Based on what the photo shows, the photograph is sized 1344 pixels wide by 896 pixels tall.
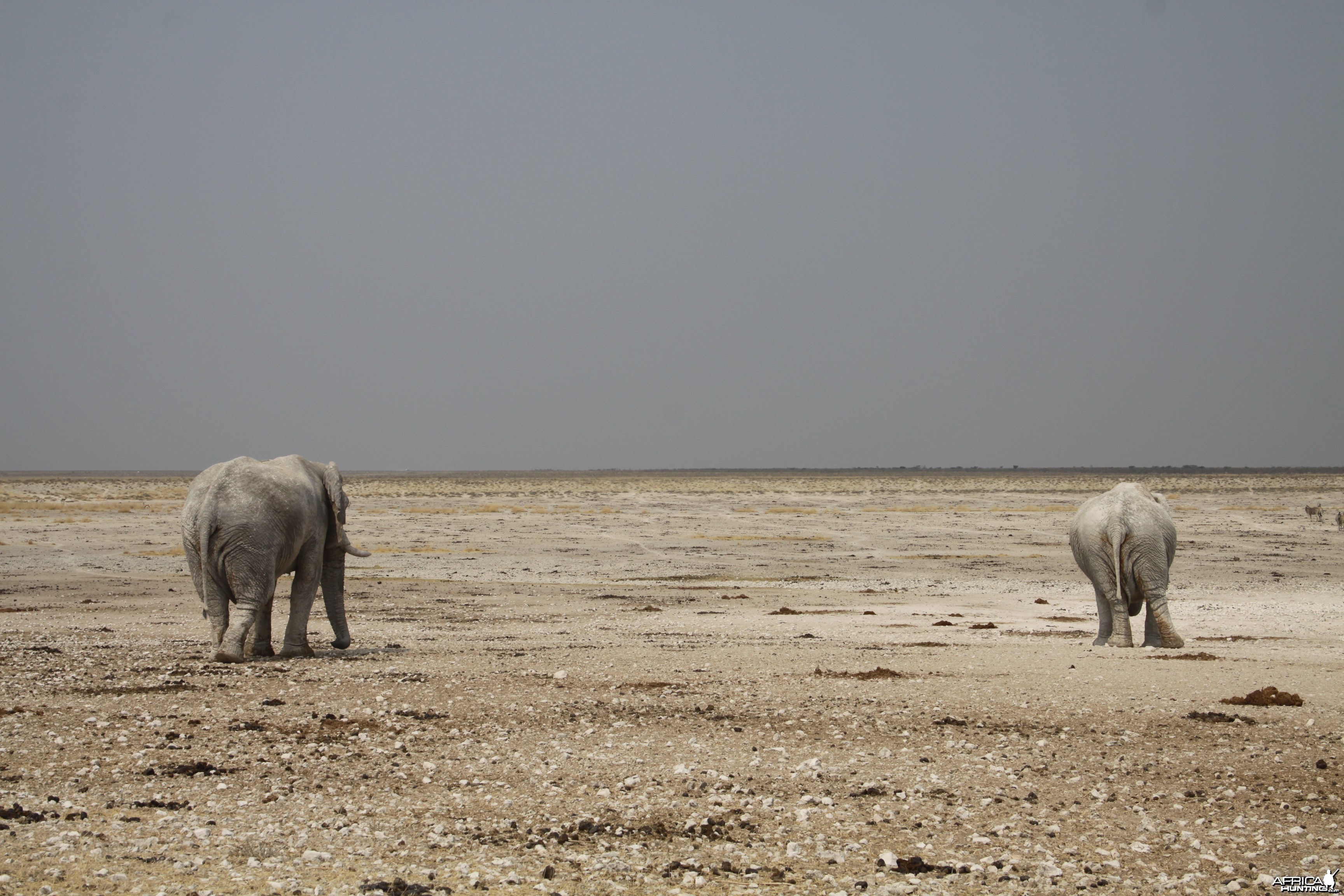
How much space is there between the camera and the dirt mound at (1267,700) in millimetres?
10844

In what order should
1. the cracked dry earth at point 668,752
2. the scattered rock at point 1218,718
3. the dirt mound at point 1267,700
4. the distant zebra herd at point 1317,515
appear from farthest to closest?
the distant zebra herd at point 1317,515
the dirt mound at point 1267,700
the scattered rock at point 1218,718
the cracked dry earth at point 668,752

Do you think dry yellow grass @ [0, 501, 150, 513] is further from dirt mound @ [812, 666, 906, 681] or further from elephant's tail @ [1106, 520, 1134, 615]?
elephant's tail @ [1106, 520, 1134, 615]

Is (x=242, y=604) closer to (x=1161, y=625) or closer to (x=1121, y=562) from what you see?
(x=1121, y=562)

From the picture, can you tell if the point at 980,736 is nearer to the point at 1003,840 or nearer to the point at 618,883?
the point at 1003,840

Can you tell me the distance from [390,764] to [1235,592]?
2282cm

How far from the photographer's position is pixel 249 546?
45.6 ft

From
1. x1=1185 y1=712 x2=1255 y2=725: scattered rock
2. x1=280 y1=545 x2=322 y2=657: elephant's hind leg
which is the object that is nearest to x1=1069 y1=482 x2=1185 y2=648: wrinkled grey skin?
x1=1185 y1=712 x2=1255 y2=725: scattered rock

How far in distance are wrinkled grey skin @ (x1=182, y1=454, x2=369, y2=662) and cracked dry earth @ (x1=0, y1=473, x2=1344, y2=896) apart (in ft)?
2.46

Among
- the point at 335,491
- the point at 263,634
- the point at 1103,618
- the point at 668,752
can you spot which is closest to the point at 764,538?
the point at 1103,618

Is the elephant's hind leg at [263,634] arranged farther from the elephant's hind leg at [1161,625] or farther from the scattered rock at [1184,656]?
the elephant's hind leg at [1161,625]

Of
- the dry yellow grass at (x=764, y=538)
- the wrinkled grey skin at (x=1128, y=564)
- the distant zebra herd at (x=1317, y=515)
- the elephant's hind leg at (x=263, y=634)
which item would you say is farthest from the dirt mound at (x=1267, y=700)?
the distant zebra herd at (x=1317, y=515)

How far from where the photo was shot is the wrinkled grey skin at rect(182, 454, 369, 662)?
13.9 metres

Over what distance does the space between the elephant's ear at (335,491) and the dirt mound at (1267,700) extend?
1154 centimetres

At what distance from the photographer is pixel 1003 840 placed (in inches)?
281
